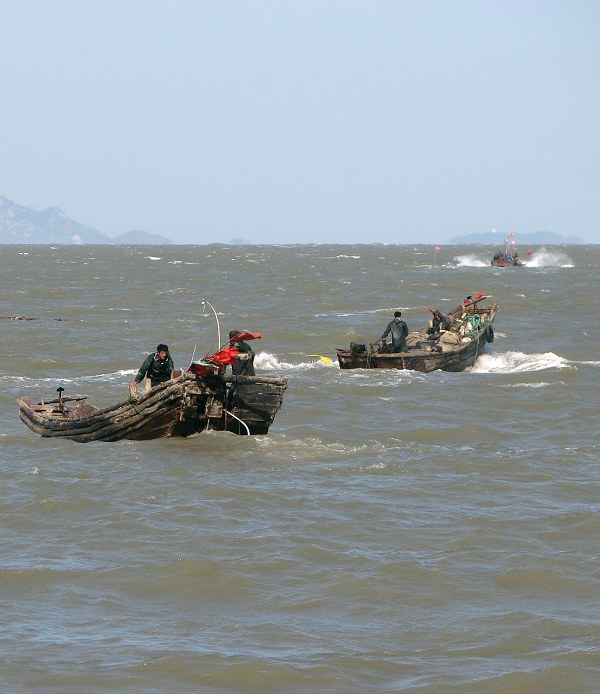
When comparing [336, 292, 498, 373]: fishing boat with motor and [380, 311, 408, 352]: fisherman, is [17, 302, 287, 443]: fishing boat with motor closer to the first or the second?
[336, 292, 498, 373]: fishing boat with motor

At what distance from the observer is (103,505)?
49.1 ft

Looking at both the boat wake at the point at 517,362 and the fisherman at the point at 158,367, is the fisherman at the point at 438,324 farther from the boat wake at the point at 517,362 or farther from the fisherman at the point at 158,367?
the fisherman at the point at 158,367

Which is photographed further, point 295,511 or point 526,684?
point 295,511

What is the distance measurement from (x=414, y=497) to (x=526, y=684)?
6.07 m

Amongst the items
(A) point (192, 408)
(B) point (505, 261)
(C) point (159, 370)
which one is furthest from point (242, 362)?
(B) point (505, 261)

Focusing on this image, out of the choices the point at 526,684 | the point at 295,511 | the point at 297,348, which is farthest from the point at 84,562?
the point at 297,348

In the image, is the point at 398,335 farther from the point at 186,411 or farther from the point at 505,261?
the point at 505,261

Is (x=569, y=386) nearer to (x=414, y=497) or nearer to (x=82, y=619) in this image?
(x=414, y=497)

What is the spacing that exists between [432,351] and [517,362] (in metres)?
3.98

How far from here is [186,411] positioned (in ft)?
61.9

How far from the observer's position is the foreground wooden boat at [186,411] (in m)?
18.6

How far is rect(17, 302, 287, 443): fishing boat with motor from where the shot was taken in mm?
18516

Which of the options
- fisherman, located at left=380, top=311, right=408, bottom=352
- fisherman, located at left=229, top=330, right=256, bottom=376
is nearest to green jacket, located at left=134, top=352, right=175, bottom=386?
fisherman, located at left=229, top=330, right=256, bottom=376

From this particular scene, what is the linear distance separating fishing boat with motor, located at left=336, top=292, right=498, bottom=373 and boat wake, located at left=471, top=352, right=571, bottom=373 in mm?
359
